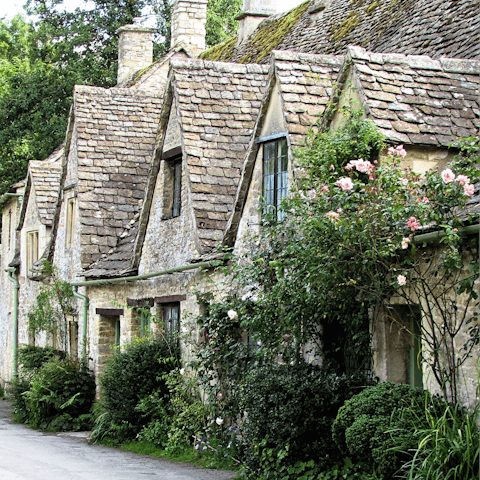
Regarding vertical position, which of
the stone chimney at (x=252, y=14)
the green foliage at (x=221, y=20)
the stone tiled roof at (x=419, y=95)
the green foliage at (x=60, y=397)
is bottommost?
the green foliage at (x=60, y=397)

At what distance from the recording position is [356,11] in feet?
60.3

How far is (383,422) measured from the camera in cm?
802

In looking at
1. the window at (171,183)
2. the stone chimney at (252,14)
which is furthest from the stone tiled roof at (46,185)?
the window at (171,183)

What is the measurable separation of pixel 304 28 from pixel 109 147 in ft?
17.8

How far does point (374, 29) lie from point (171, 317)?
6812 millimetres

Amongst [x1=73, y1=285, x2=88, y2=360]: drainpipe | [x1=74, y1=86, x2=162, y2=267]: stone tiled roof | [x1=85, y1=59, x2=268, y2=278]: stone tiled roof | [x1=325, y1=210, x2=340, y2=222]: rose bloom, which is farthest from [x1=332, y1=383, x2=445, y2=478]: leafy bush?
[x1=73, y1=285, x2=88, y2=360]: drainpipe

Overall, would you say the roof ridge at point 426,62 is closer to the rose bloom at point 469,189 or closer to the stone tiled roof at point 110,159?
the rose bloom at point 469,189

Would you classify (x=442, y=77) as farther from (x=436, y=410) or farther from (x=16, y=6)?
(x=16, y=6)

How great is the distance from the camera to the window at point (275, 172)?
1185 cm

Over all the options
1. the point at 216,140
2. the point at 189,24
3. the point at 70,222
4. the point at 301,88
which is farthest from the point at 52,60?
the point at 301,88

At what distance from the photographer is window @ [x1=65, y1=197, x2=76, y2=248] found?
63.8 ft

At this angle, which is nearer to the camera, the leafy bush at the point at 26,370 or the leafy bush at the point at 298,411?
the leafy bush at the point at 298,411

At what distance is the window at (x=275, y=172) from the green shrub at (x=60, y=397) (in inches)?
283

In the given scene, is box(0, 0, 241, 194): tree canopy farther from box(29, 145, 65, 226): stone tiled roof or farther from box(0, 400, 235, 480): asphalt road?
box(0, 400, 235, 480): asphalt road
